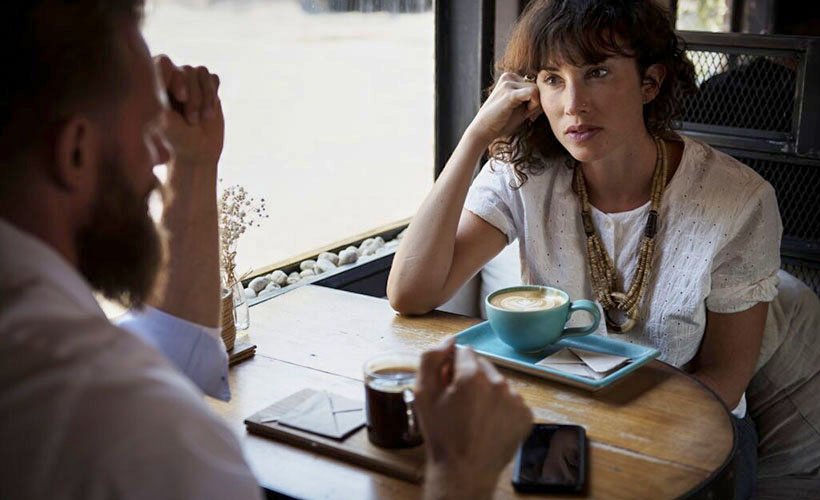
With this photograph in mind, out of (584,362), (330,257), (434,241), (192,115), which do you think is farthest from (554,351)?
(330,257)

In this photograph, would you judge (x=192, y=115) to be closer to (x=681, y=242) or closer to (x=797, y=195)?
(x=681, y=242)

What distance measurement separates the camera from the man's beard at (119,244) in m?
0.97

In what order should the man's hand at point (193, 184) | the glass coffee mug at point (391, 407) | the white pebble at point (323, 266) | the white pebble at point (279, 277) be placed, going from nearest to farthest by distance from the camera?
the glass coffee mug at point (391, 407)
the man's hand at point (193, 184)
the white pebble at point (279, 277)
the white pebble at point (323, 266)

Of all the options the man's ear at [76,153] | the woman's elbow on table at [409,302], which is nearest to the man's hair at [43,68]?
the man's ear at [76,153]

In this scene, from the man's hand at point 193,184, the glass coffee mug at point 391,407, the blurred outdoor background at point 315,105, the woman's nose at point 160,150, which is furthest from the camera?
the blurred outdoor background at point 315,105

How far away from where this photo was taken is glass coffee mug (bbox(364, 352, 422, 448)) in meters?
1.38

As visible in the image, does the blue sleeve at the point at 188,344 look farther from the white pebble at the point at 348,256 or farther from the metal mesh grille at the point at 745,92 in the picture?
the metal mesh grille at the point at 745,92

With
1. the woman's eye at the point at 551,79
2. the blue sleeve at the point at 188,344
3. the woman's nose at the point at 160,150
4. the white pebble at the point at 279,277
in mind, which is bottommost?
the white pebble at the point at 279,277

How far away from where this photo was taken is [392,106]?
10.1 ft

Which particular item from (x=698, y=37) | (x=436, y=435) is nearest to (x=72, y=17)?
(x=436, y=435)

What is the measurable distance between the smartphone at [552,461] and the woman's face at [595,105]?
782mm

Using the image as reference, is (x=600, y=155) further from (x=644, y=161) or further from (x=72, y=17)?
(x=72, y=17)

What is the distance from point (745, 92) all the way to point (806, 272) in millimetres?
518

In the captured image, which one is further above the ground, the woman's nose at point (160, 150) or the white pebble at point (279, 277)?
the woman's nose at point (160, 150)
